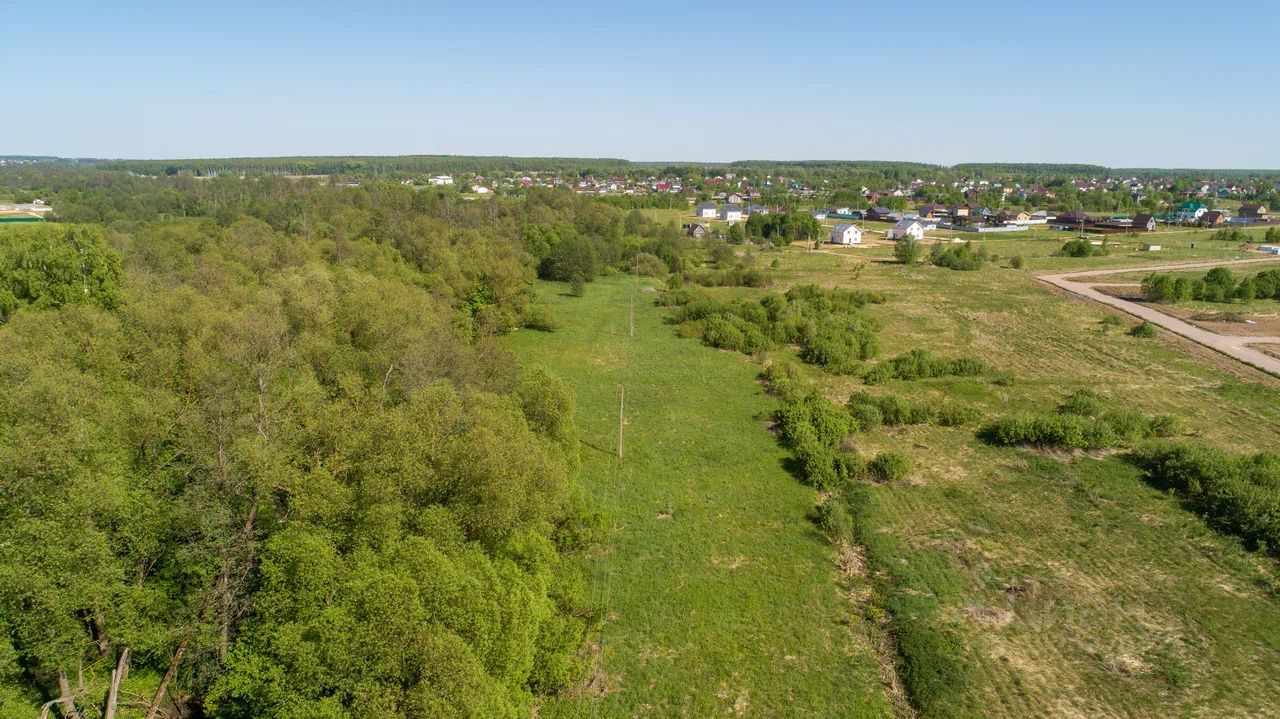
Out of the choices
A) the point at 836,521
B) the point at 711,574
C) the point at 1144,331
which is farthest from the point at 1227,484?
the point at 1144,331

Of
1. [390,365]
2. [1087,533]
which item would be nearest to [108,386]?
[390,365]

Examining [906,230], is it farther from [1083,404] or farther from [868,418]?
[868,418]

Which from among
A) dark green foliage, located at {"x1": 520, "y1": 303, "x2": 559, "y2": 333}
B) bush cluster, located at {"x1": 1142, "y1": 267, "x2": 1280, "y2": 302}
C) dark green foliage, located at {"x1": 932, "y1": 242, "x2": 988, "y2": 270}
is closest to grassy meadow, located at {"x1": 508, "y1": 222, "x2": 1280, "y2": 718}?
dark green foliage, located at {"x1": 520, "y1": 303, "x2": 559, "y2": 333}

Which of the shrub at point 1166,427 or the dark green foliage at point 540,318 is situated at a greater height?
the dark green foliage at point 540,318

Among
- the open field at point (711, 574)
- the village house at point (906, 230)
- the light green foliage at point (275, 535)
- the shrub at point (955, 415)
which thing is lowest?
the open field at point (711, 574)

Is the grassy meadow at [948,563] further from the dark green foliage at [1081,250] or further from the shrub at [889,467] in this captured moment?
the dark green foliage at [1081,250]

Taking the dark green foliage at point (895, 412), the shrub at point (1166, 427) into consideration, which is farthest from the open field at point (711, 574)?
the shrub at point (1166, 427)
